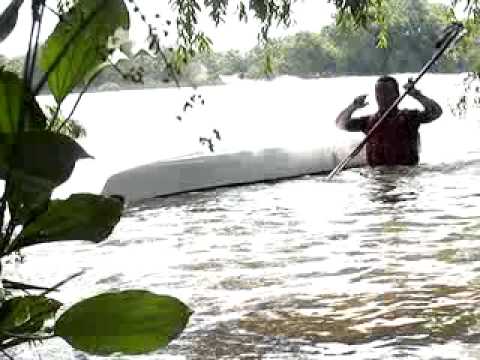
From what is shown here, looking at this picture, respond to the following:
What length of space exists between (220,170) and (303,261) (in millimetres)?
3295

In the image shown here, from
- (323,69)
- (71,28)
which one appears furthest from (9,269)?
(323,69)

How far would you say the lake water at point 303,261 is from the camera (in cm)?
Answer: 227

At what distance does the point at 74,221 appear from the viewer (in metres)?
0.42

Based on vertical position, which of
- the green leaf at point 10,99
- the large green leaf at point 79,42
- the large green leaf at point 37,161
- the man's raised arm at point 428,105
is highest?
the large green leaf at point 79,42

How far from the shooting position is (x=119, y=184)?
20.5ft

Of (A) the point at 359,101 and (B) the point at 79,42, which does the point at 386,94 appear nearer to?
(A) the point at 359,101

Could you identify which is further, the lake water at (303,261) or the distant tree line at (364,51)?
the distant tree line at (364,51)

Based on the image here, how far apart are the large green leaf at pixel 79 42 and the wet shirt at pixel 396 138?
228 inches

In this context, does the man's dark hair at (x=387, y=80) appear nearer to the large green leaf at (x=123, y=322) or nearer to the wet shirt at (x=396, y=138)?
the wet shirt at (x=396, y=138)

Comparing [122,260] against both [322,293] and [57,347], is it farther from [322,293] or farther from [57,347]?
[57,347]

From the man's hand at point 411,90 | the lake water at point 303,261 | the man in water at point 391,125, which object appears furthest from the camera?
the man in water at point 391,125

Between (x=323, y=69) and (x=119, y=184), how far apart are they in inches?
135

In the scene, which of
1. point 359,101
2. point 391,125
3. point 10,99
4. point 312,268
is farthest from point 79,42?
point 391,125

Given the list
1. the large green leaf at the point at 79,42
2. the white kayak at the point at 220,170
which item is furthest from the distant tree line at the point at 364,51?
the large green leaf at the point at 79,42
